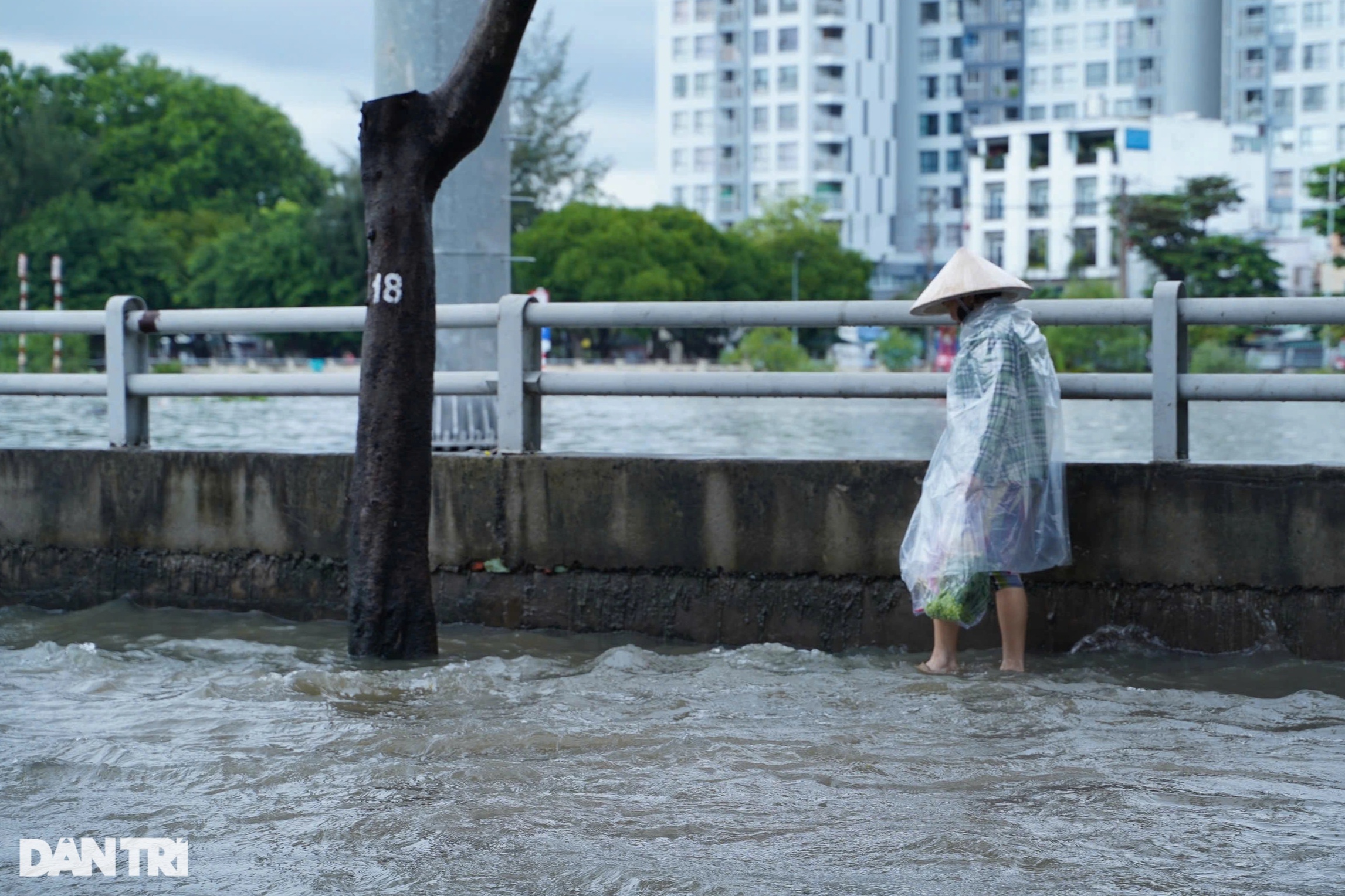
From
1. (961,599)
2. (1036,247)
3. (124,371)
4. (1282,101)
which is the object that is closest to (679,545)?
(961,599)

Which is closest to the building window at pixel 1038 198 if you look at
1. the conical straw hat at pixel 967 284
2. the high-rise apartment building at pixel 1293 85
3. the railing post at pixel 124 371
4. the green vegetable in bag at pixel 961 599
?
the high-rise apartment building at pixel 1293 85

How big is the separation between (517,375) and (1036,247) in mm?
103446

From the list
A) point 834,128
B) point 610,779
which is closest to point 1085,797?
point 610,779

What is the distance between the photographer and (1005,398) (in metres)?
6.27

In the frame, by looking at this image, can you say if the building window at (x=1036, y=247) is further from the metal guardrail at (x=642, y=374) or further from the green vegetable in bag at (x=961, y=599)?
the green vegetable in bag at (x=961, y=599)

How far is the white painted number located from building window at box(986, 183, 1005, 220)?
10582cm

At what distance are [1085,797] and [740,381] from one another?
3.19 m

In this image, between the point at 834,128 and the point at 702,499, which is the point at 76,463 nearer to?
the point at 702,499

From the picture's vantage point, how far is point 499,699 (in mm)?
6219

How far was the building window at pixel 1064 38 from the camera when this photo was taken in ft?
382

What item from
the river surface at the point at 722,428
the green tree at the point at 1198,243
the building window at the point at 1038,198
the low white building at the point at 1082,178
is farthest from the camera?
the building window at the point at 1038,198

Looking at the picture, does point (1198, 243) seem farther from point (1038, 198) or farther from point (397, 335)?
point (397, 335)
